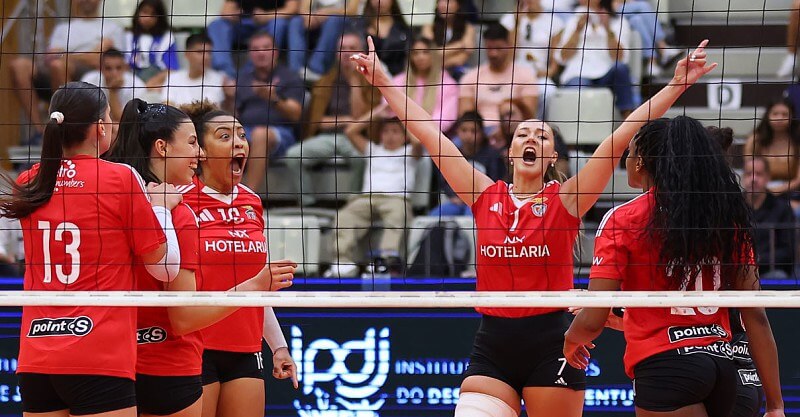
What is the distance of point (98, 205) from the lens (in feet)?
14.2

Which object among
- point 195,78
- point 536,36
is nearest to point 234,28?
point 195,78

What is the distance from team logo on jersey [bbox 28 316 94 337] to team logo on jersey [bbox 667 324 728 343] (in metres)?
2.20

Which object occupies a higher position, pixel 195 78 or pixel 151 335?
pixel 195 78

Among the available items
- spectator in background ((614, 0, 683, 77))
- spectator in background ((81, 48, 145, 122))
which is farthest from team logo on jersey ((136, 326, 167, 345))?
spectator in background ((614, 0, 683, 77))

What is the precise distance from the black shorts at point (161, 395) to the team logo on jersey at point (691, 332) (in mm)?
1959

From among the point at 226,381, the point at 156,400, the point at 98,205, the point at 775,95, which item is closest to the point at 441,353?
the point at 226,381

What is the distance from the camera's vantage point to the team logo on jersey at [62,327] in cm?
426

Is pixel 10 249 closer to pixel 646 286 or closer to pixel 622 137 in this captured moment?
pixel 622 137

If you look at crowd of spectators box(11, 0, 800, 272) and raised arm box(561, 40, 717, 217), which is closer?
raised arm box(561, 40, 717, 217)

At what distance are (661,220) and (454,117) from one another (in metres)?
5.00

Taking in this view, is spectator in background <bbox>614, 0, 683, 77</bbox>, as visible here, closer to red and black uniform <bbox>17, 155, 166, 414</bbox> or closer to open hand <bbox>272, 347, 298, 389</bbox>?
open hand <bbox>272, 347, 298, 389</bbox>

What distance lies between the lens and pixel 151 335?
4.74 meters

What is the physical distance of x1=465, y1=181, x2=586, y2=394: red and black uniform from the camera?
201 inches

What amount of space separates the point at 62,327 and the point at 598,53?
614 centimetres
